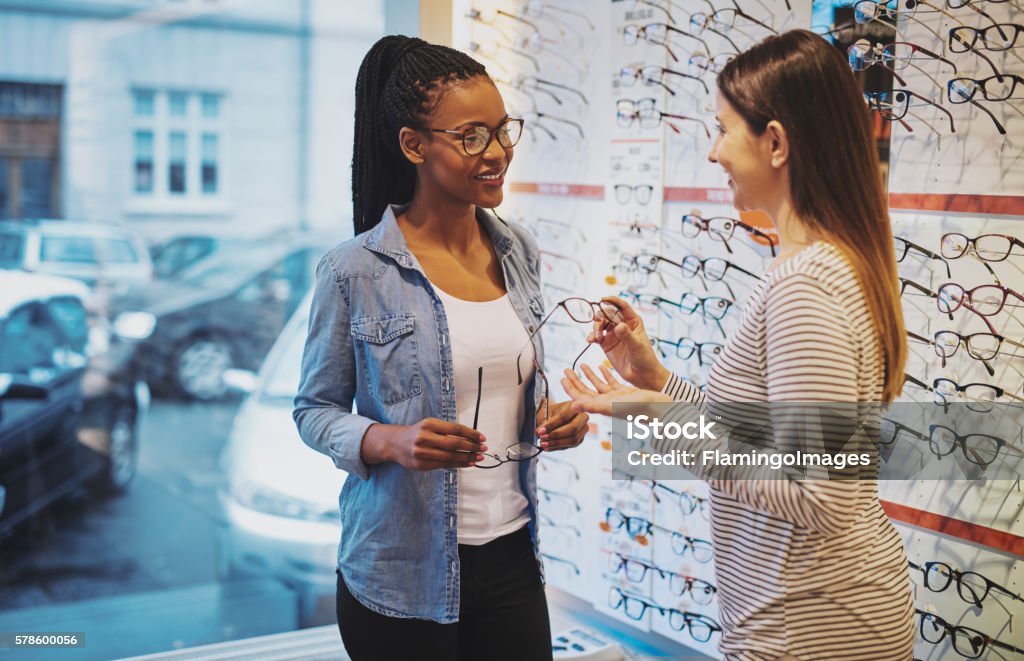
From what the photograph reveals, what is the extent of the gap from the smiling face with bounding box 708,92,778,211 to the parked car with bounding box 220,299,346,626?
2.75 metres

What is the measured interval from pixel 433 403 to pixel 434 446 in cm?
19

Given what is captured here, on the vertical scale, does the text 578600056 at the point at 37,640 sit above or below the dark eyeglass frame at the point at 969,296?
below

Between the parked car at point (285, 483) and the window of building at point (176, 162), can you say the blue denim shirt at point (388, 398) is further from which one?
the window of building at point (176, 162)

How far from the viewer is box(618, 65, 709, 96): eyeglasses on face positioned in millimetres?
2785

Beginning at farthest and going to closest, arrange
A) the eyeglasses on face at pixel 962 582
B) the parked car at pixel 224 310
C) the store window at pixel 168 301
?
1. the parked car at pixel 224 310
2. the store window at pixel 168 301
3. the eyeglasses on face at pixel 962 582

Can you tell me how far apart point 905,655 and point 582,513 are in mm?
1861

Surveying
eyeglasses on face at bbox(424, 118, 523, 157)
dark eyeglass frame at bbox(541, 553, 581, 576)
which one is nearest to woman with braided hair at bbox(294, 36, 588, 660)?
eyeglasses on face at bbox(424, 118, 523, 157)

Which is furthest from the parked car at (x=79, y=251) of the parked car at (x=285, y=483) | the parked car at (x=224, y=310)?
the parked car at (x=285, y=483)

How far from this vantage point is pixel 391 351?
1.83 metres

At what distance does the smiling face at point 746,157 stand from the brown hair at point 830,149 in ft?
0.08

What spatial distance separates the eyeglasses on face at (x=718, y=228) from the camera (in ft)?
8.61

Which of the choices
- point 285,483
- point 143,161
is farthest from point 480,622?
point 143,161

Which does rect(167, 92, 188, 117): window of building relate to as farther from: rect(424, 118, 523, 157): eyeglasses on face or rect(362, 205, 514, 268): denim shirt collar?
rect(424, 118, 523, 157): eyeglasses on face

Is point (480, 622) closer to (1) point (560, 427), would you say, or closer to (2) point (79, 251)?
(1) point (560, 427)
